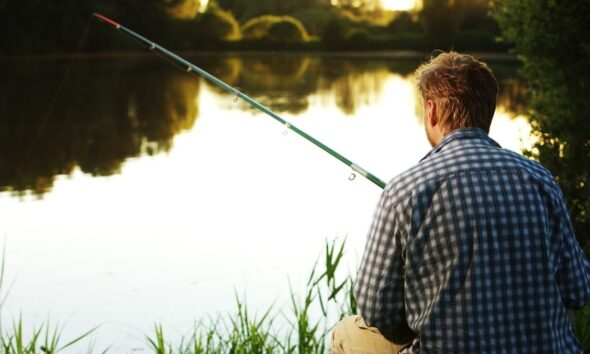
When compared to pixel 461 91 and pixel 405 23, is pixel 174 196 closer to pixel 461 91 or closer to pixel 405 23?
pixel 461 91

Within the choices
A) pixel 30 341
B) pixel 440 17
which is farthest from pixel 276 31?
pixel 30 341

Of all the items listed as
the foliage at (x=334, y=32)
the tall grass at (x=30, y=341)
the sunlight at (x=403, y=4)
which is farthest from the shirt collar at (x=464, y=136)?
the sunlight at (x=403, y=4)

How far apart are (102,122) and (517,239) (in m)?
12.5

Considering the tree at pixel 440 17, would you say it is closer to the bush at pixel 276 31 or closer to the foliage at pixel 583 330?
the bush at pixel 276 31

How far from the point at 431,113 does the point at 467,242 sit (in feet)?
1.10

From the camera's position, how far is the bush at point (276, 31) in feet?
119

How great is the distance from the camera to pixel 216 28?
118 feet

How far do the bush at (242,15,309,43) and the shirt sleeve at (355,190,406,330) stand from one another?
34695 millimetres

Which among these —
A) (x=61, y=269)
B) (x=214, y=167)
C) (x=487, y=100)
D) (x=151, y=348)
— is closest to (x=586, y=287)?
(x=487, y=100)

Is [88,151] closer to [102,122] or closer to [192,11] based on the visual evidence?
[102,122]

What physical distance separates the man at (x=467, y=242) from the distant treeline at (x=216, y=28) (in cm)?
2694

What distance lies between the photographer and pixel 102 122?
13711 millimetres

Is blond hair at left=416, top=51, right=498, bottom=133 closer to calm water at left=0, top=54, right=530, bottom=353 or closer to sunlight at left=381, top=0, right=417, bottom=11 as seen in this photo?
calm water at left=0, top=54, right=530, bottom=353

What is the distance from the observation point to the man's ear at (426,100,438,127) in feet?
6.29
